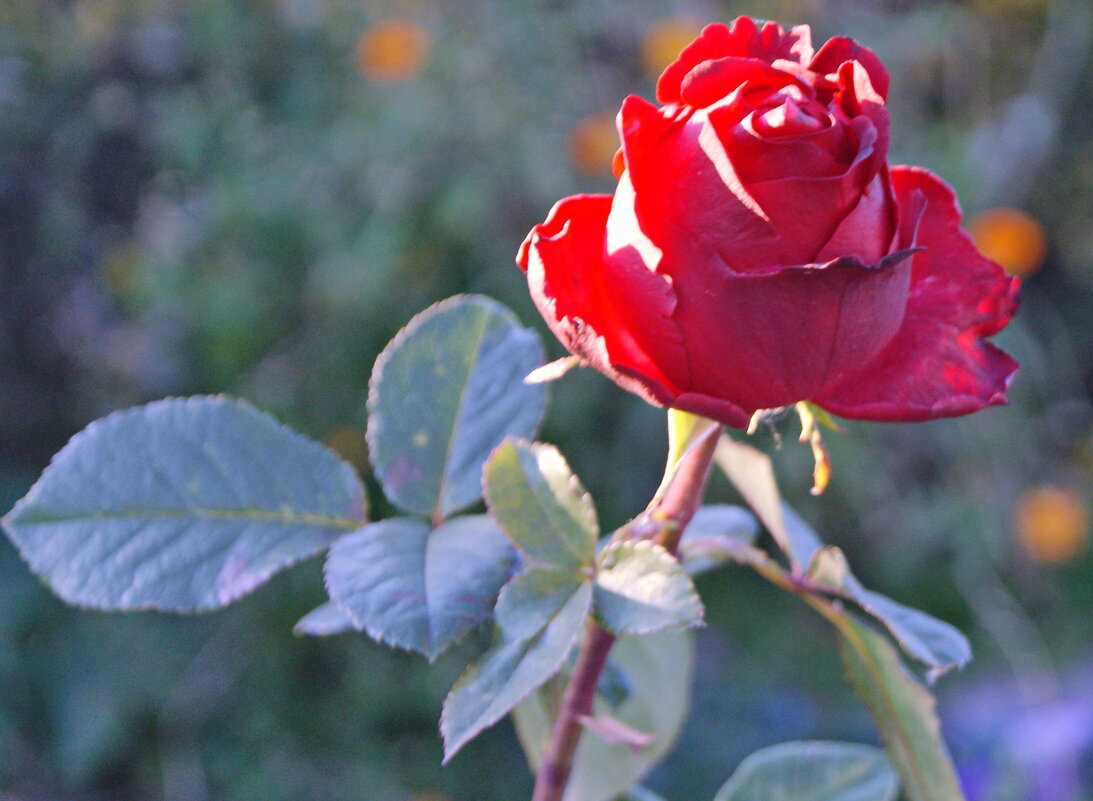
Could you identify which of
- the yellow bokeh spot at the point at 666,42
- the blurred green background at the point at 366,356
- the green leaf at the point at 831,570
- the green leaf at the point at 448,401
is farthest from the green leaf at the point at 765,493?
the yellow bokeh spot at the point at 666,42

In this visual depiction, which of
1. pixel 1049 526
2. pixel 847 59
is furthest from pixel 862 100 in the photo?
pixel 1049 526

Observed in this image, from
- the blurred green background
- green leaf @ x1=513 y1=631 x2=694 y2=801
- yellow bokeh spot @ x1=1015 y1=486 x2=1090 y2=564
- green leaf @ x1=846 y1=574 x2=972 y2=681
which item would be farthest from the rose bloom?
yellow bokeh spot @ x1=1015 y1=486 x2=1090 y2=564

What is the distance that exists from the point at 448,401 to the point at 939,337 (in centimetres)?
23

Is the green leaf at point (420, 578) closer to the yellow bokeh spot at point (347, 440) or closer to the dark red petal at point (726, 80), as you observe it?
the dark red petal at point (726, 80)

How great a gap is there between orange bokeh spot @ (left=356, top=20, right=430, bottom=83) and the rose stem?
4.38 feet

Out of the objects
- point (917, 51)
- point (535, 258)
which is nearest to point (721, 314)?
point (535, 258)

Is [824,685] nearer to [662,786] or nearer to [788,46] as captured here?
[662,786]

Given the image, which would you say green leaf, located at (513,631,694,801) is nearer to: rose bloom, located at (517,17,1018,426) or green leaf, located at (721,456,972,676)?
green leaf, located at (721,456,972,676)

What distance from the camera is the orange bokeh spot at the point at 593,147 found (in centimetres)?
151

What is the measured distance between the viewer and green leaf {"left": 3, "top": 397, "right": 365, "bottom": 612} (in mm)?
417

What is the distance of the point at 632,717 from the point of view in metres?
0.55

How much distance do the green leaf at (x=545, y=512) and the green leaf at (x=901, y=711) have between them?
0.50ft

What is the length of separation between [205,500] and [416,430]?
0.10 metres

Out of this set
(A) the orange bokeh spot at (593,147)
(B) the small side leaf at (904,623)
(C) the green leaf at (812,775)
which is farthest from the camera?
(A) the orange bokeh spot at (593,147)
